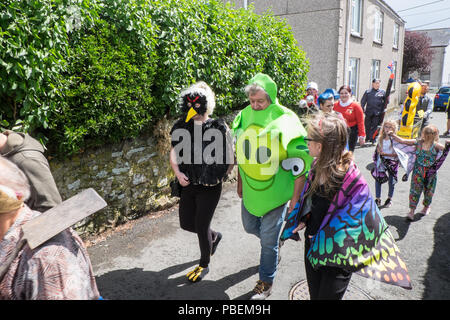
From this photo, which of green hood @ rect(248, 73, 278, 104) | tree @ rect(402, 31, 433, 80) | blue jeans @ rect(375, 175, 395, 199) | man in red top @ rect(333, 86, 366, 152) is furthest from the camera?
tree @ rect(402, 31, 433, 80)

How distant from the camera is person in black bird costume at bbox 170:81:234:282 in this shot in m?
3.09

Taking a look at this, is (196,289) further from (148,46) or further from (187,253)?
(148,46)

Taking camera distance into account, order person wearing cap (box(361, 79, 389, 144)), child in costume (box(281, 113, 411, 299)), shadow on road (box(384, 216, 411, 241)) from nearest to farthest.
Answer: child in costume (box(281, 113, 411, 299)) < shadow on road (box(384, 216, 411, 241)) < person wearing cap (box(361, 79, 389, 144))

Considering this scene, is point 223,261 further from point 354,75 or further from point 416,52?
point 416,52

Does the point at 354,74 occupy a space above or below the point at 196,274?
above

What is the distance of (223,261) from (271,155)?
1.59 m

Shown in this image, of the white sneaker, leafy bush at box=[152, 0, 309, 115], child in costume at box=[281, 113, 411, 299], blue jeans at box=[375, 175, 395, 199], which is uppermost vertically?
leafy bush at box=[152, 0, 309, 115]

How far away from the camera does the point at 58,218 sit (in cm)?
128

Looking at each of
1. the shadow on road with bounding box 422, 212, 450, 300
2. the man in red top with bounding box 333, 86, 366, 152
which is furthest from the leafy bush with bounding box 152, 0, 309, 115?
the shadow on road with bounding box 422, 212, 450, 300

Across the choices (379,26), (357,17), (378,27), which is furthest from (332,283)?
(379,26)

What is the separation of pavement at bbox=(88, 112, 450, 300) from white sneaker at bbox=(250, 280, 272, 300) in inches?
3.3

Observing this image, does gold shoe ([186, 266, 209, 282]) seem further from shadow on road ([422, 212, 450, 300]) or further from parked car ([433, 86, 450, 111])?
parked car ([433, 86, 450, 111])

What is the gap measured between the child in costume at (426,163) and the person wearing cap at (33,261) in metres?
4.77

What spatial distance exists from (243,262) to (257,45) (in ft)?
14.5
